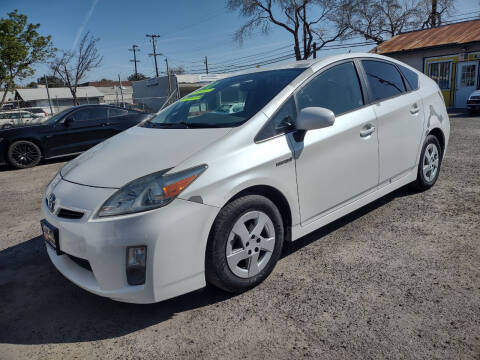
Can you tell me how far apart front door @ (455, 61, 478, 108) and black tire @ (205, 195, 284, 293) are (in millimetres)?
18973

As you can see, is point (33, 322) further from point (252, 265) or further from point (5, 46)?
point (5, 46)

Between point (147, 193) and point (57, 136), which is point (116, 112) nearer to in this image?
point (57, 136)

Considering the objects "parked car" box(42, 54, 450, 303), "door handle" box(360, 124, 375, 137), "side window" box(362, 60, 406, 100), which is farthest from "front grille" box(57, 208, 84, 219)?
"side window" box(362, 60, 406, 100)

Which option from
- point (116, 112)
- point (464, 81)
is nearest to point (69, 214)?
point (116, 112)

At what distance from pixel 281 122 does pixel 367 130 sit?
0.96 m

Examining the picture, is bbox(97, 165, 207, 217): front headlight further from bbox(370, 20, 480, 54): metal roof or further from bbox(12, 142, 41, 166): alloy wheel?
bbox(370, 20, 480, 54): metal roof

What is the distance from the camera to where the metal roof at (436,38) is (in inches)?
696

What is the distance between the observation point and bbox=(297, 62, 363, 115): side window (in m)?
2.96

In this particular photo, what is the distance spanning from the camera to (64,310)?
8.33 ft

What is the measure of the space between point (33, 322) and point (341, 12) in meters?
37.2

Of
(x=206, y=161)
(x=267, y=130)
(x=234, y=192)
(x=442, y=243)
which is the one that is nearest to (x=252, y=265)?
(x=234, y=192)

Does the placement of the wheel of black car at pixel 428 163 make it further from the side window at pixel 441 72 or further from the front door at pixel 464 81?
the side window at pixel 441 72

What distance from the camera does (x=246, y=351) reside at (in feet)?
6.59

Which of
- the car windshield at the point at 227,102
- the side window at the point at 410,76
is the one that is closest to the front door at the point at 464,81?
the side window at the point at 410,76
